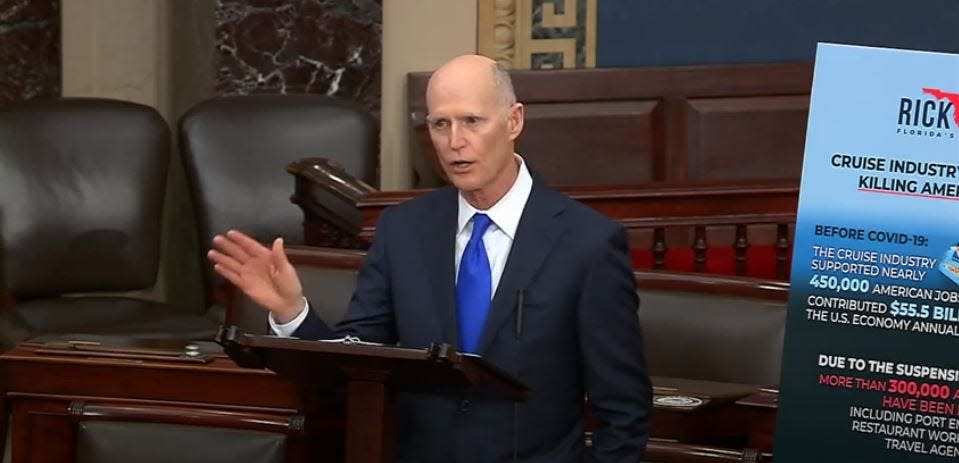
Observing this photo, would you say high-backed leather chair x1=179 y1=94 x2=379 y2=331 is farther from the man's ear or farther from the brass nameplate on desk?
the man's ear

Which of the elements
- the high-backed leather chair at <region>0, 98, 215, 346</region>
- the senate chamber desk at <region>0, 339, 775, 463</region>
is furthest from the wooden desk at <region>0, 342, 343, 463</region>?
the high-backed leather chair at <region>0, 98, 215, 346</region>

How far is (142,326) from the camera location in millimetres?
5309

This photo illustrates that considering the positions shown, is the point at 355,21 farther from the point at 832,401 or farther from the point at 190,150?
the point at 832,401

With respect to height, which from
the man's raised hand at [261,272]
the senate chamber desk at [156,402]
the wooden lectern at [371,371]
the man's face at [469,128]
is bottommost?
the senate chamber desk at [156,402]

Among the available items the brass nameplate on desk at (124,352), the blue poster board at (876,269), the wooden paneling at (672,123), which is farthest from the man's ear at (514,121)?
the wooden paneling at (672,123)

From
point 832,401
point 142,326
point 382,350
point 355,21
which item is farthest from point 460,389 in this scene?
point 355,21

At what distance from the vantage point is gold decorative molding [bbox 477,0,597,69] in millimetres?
6270

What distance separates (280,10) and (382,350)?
348cm

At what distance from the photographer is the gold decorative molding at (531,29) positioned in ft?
20.6

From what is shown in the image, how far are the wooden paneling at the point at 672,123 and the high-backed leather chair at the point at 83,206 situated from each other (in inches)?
42.5

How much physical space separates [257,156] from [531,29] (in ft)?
3.87

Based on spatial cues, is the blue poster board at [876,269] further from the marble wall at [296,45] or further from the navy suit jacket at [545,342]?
the marble wall at [296,45]

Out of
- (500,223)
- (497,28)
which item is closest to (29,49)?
(497,28)

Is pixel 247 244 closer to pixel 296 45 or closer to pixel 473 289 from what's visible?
pixel 473 289
